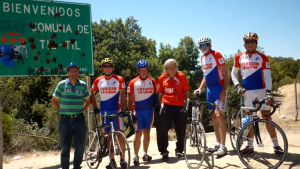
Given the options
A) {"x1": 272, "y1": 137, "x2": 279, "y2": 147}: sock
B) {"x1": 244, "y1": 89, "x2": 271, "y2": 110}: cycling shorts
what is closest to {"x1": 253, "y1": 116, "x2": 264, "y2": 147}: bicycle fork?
{"x1": 272, "y1": 137, "x2": 279, "y2": 147}: sock

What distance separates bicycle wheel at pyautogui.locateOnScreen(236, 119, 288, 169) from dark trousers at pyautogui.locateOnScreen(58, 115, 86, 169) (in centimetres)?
254

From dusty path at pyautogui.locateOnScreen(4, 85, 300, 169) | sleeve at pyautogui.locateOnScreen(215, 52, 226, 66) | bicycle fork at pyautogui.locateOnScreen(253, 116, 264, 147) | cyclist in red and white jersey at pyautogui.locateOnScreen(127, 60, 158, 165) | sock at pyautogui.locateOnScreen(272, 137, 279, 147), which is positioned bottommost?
dusty path at pyautogui.locateOnScreen(4, 85, 300, 169)

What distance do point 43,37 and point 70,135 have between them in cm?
286

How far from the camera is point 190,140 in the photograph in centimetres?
491

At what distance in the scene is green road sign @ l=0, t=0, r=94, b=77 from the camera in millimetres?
6270

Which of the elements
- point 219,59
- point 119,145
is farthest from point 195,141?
point 219,59

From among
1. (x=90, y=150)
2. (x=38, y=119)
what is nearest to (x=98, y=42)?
(x=38, y=119)

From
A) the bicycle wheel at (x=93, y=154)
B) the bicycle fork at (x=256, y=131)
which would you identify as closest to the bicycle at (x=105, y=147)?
the bicycle wheel at (x=93, y=154)

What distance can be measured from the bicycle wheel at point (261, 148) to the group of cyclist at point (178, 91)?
0.19ft

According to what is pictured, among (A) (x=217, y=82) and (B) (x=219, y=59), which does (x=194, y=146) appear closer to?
(A) (x=217, y=82)

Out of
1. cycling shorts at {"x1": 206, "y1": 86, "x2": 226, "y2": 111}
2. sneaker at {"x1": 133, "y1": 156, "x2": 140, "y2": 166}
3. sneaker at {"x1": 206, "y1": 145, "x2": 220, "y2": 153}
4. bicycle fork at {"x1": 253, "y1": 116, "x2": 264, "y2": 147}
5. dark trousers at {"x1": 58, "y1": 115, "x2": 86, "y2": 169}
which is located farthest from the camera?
sneaker at {"x1": 133, "y1": 156, "x2": 140, "y2": 166}

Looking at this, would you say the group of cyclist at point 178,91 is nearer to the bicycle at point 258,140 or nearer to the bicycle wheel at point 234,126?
the bicycle at point 258,140

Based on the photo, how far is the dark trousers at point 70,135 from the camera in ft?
15.5

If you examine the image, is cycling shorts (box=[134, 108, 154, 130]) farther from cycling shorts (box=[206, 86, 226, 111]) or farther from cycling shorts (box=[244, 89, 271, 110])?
cycling shorts (box=[244, 89, 271, 110])
